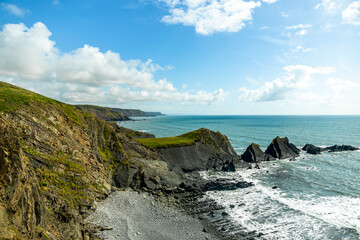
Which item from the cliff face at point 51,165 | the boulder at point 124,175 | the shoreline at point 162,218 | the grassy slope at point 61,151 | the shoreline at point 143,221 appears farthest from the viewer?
the boulder at point 124,175

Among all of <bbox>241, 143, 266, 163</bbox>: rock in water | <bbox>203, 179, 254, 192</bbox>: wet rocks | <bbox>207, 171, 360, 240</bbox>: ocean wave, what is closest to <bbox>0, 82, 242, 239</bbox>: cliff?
<bbox>241, 143, 266, 163</bbox>: rock in water

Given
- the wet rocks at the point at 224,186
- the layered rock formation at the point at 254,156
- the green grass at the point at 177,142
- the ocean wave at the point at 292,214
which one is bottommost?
the ocean wave at the point at 292,214

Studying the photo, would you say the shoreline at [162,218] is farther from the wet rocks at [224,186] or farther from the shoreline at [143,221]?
the wet rocks at [224,186]

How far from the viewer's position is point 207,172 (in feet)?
167

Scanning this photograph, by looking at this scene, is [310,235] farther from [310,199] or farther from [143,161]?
[143,161]

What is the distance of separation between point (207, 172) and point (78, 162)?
103ft

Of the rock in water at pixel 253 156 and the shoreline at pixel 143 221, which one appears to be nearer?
the shoreline at pixel 143 221

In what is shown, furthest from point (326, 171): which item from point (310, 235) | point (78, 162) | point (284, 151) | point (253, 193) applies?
point (78, 162)

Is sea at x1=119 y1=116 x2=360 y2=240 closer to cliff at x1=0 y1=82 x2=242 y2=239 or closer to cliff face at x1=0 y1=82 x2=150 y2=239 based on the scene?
cliff at x1=0 y1=82 x2=242 y2=239

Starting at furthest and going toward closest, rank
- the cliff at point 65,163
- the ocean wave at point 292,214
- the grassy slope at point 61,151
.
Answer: the grassy slope at point 61,151 → the ocean wave at point 292,214 → the cliff at point 65,163

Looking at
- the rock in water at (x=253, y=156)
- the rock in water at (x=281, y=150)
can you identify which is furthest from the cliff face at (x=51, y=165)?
the rock in water at (x=281, y=150)

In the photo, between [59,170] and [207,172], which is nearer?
[59,170]

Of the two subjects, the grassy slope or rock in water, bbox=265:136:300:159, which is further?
rock in water, bbox=265:136:300:159

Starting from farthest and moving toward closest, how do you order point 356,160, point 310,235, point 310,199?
point 356,160 < point 310,199 < point 310,235
